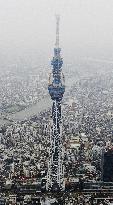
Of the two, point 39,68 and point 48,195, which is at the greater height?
point 39,68

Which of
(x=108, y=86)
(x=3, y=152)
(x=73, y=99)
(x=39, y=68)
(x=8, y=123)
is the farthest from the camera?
(x=39, y=68)

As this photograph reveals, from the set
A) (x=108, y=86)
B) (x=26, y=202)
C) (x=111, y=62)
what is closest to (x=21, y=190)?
(x=26, y=202)

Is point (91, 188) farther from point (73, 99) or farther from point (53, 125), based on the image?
point (73, 99)

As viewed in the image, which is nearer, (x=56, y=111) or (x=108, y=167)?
(x=108, y=167)

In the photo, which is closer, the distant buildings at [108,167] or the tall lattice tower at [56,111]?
the distant buildings at [108,167]

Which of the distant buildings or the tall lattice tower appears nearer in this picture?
the distant buildings

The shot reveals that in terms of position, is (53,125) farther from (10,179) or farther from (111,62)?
(111,62)

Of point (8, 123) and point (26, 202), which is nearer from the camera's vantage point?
point (26, 202)

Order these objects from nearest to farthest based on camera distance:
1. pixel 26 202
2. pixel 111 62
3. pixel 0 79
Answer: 1. pixel 26 202
2. pixel 0 79
3. pixel 111 62

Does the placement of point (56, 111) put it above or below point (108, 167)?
above
